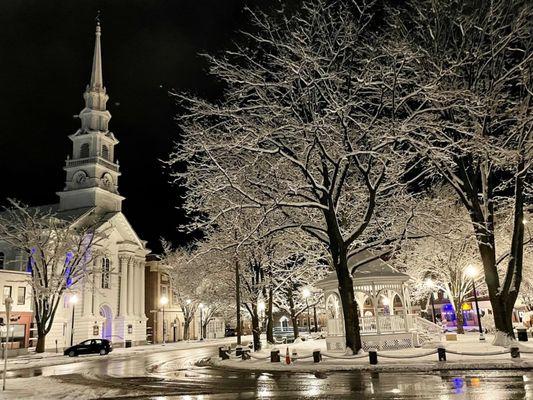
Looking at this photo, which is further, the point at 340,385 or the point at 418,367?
the point at 418,367

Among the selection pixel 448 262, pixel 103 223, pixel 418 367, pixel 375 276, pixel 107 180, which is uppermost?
pixel 107 180

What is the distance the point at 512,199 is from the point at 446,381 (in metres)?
18.2

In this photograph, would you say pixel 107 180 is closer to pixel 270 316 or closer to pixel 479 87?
pixel 270 316

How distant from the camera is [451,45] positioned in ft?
75.5

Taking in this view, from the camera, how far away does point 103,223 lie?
57.7 metres

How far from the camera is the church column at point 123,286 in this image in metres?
60.0

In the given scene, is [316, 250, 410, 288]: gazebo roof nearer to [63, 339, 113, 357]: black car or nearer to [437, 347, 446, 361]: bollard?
[437, 347, 446, 361]: bollard

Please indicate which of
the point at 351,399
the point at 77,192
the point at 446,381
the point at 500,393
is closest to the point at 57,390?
the point at 351,399

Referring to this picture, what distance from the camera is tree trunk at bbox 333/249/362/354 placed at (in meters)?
22.4

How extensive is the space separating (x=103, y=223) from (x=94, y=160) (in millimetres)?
9233

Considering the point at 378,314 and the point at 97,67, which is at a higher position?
the point at 97,67

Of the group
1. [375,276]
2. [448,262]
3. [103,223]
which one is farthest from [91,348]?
[448,262]

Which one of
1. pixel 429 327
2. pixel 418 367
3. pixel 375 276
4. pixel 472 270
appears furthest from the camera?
pixel 429 327

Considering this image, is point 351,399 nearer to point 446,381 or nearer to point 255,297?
point 446,381
